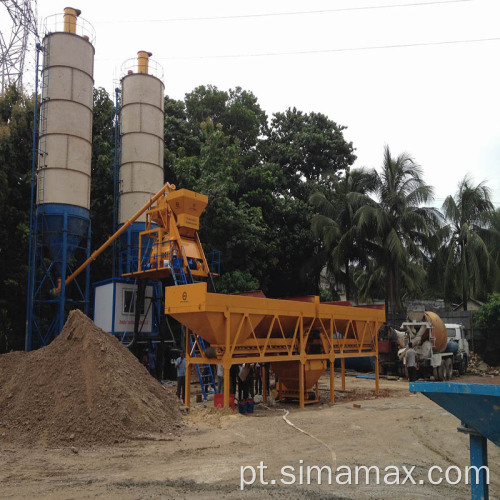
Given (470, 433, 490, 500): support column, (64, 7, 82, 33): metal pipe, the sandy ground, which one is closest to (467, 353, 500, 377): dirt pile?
the sandy ground

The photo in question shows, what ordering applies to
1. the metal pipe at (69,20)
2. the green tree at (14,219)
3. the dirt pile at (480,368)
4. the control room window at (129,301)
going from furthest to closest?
the dirt pile at (480,368) < the metal pipe at (69,20) < the green tree at (14,219) < the control room window at (129,301)

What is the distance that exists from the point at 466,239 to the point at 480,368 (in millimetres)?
8423

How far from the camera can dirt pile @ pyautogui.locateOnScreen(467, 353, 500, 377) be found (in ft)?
92.9

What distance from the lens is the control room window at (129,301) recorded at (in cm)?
2216

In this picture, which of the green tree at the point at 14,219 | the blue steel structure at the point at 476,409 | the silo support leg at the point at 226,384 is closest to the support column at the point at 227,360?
the silo support leg at the point at 226,384

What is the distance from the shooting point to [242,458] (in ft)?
27.0

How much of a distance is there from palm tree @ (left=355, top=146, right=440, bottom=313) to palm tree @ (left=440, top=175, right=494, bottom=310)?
116 inches

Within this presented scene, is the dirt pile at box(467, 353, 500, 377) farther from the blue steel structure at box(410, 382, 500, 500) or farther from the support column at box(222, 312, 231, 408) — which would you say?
the blue steel structure at box(410, 382, 500, 500)

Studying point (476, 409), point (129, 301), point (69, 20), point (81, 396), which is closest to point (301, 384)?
point (81, 396)

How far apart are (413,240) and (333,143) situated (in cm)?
999

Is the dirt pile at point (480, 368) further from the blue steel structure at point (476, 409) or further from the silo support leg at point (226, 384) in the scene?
the blue steel structure at point (476, 409)

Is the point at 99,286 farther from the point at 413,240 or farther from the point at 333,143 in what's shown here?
the point at 333,143

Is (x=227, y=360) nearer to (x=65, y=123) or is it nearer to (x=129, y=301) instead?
(x=129, y=301)

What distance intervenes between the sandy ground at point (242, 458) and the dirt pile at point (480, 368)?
693 inches
